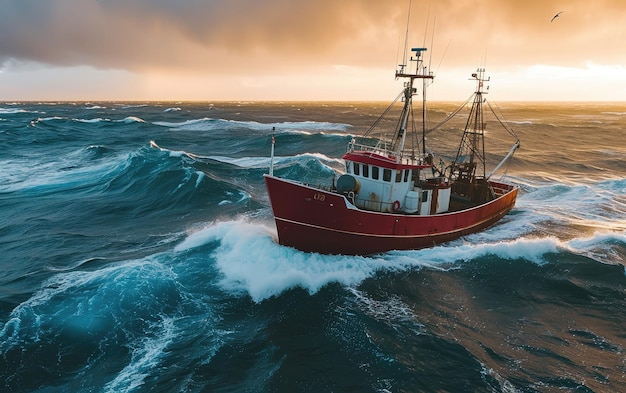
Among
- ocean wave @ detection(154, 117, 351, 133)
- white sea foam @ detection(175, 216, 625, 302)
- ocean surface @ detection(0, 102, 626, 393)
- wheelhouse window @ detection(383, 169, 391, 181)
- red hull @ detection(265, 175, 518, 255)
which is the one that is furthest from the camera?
ocean wave @ detection(154, 117, 351, 133)

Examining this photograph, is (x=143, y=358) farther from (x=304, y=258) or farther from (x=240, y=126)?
(x=240, y=126)

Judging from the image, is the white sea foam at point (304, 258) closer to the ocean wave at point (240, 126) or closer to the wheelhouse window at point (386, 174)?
the wheelhouse window at point (386, 174)

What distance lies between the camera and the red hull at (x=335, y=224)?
17.2m

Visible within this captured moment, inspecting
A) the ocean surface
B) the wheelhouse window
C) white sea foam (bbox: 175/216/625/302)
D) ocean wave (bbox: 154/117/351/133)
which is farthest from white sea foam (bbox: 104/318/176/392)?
ocean wave (bbox: 154/117/351/133)

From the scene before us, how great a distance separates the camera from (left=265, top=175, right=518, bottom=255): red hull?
17234 millimetres

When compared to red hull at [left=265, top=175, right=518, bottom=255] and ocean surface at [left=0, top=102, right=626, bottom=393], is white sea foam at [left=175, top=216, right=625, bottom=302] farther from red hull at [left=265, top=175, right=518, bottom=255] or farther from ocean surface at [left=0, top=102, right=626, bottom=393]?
red hull at [left=265, top=175, right=518, bottom=255]

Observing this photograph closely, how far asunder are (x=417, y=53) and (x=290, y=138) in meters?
49.8

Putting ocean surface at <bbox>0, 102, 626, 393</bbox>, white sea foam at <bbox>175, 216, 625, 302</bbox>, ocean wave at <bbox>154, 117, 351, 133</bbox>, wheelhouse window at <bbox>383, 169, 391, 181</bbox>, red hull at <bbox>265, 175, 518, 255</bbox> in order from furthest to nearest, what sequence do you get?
ocean wave at <bbox>154, 117, 351, 133</bbox> → wheelhouse window at <bbox>383, 169, 391, 181</bbox> → red hull at <bbox>265, 175, 518, 255</bbox> → white sea foam at <bbox>175, 216, 625, 302</bbox> → ocean surface at <bbox>0, 102, 626, 393</bbox>

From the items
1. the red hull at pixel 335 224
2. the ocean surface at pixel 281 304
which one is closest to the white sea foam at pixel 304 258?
the ocean surface at pixel 281 304

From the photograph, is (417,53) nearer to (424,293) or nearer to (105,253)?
(424,293)

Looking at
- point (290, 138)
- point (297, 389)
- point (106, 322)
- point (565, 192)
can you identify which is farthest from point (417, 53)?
point (290, 138)

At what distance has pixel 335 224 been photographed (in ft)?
58.0

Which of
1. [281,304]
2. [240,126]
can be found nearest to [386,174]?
[281,304]

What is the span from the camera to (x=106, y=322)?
1387cm
